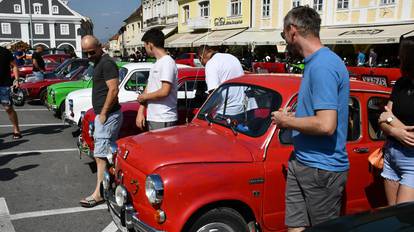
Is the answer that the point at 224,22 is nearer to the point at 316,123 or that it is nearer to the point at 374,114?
the point at 374,114

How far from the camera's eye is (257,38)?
→ 29.7 meters

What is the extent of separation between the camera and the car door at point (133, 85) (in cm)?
744

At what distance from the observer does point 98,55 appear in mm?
4754

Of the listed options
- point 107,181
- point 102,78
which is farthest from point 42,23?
point 107,181

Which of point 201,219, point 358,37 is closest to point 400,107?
point 201,219

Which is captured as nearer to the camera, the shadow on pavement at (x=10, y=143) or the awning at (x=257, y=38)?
the shadow on pavement at (x=10, y=143)

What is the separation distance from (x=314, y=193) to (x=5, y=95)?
7245 mm

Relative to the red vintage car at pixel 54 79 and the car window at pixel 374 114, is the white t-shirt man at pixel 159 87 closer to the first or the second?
the car window at pixel 374 114

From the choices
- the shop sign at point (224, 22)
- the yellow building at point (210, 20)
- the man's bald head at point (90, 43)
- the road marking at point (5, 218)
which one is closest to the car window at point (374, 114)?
the man's bald head at point (90, 43)

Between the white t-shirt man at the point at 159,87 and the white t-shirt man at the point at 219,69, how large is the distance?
99 cm

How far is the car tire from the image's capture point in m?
3.02

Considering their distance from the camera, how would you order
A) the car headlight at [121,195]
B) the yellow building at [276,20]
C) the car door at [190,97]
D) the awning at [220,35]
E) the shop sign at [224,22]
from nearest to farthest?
1. the car headlight at [121,195]
2. the car door at [190,97]
3. the yellow building at [276,20]
4. the awning at [220,35]
5. the shop sign at [224,22]

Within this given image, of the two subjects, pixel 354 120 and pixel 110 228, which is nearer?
pixel 354 120

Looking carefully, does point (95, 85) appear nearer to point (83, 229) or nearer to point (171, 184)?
point (83, 229)
